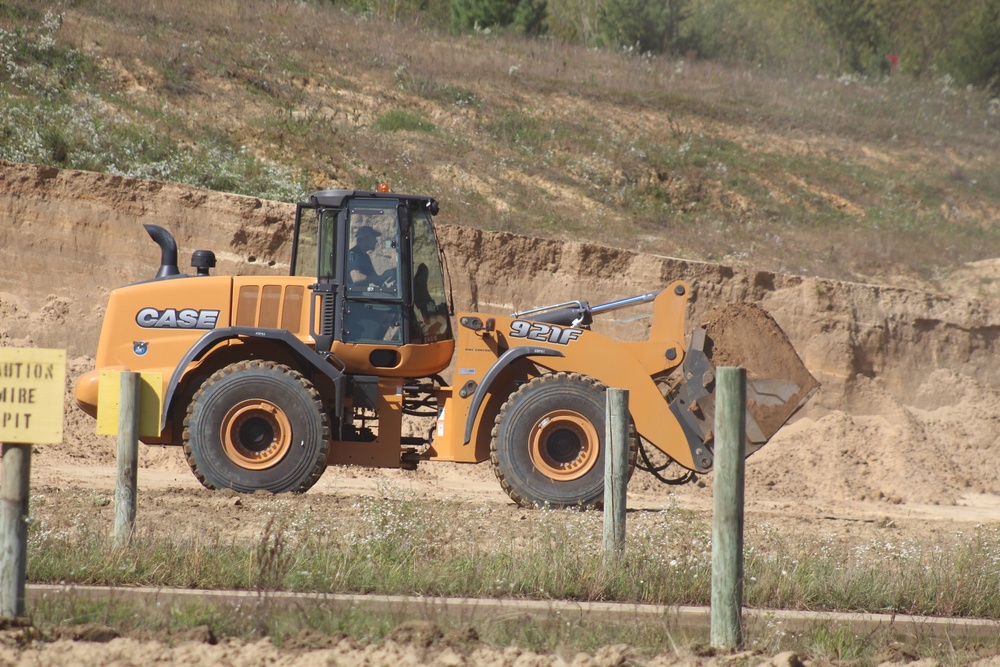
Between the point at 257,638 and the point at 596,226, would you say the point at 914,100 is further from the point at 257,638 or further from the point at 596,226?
the point at 257,638

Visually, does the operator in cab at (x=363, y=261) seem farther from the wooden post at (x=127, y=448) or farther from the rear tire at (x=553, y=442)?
the wooden post at (x=127, y=448)

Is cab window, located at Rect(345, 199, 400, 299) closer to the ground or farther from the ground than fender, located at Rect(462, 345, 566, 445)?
farther from the ground

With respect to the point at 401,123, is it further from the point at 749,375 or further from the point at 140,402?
the point at 140,402

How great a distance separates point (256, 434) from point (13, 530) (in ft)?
13.7

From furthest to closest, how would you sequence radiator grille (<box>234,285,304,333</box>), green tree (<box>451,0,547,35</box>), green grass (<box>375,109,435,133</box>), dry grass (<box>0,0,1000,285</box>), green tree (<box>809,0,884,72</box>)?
green tree (<box>809,0,884,72</box>) < green tree (<box>451,0,547,35</box>) < green grass (<box>375,109,435,133</box>) < dry grass (<box>0,0,1000,285</box>) < radiator grille (<box>234,285,304,333</box>)

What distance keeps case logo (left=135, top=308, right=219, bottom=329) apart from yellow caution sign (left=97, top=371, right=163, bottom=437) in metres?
2.66

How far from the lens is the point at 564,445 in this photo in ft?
30.9

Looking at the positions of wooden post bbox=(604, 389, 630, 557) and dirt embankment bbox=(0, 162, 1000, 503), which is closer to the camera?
wooden post bbox=(604, 389, 630, 557)

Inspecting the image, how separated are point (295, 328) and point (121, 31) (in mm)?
15547

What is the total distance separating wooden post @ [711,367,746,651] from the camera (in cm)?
541

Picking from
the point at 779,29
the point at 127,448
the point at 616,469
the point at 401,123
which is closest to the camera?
the point at 127,448

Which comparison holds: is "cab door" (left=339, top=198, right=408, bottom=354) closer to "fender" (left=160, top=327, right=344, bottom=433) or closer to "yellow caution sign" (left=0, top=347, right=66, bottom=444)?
"fender" (left=160, top=327, right=344, bottom=433)

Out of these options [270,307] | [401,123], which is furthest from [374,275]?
[401,123]

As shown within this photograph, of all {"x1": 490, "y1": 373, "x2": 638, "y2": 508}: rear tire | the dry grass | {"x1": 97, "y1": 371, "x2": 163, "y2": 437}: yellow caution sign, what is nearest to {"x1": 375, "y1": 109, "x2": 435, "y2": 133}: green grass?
the dry grass
